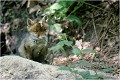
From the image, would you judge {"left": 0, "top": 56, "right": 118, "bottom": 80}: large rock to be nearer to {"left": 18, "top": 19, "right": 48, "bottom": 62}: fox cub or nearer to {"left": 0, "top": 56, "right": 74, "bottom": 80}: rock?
{"left": 0, "top": 56, "right": 74, "bottom": 80}: rock

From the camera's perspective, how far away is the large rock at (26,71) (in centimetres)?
213

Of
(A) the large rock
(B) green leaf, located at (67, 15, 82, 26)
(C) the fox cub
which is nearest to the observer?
(A) the large rock

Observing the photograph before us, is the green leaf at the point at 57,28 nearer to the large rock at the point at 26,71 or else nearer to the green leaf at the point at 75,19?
the green leaf at the point at 75,19

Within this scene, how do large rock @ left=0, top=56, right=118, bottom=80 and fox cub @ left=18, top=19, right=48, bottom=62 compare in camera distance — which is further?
fox cub @ left=18, top=19, right=48, bottom=62

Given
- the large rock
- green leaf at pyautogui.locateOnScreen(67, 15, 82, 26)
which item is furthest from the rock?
green leaf at pyautogui.locateOnScreen(67, 15, 82, 26)

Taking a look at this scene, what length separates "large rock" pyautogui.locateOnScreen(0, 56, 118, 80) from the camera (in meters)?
2.13

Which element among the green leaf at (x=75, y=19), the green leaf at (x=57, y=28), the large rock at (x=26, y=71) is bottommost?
the large rock at (x=26, y=71)

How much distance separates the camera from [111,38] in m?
3.53

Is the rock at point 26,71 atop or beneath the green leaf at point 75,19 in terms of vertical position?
beneath

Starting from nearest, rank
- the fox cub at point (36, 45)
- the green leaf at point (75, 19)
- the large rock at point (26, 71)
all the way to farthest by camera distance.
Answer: the large rock at point (26, 71), the fox cub at point (36, 45), the green leaf at point (75, 19)

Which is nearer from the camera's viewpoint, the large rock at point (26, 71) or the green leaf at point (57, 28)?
the large rock at point (26, 71)

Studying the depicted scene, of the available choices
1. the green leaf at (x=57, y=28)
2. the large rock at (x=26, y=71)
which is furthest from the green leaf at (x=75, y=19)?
the large rock at (x=26, y=71)

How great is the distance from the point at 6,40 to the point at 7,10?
657 millimetres

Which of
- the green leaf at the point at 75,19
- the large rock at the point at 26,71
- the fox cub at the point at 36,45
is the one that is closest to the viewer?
the large rock at the point at 26,71
